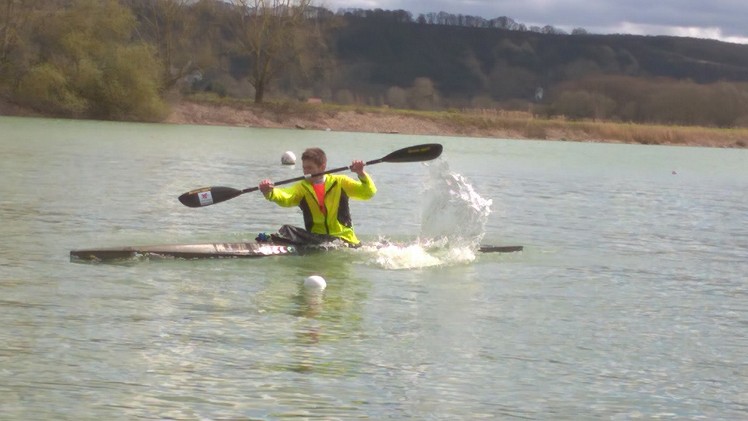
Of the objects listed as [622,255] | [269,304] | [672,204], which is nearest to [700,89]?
[672,204]

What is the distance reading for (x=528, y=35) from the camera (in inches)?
6531

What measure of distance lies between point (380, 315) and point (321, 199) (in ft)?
11.1

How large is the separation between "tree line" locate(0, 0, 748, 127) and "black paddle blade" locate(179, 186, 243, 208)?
44.7 meters

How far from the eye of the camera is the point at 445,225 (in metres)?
17.2

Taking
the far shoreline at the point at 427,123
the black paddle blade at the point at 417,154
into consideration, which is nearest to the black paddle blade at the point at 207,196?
the black paddle blade at the point at 417,154

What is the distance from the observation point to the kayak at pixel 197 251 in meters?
14.0

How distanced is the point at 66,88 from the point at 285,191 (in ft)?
155

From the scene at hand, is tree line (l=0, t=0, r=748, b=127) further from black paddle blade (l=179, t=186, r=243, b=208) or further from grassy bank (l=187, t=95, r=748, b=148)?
black paddle blade (l=179, t=186, r=243, b=208)

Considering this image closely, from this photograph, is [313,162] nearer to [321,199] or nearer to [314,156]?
[314,156]

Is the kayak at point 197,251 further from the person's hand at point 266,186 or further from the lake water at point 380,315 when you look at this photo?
the person's hand at point 266,186

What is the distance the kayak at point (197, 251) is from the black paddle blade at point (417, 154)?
211cm

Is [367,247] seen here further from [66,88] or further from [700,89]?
[700,89]

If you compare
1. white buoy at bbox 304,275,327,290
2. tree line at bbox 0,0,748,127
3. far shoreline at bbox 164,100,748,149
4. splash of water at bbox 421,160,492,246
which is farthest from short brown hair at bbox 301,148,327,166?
far shoreline at bbox 164,100,748,149

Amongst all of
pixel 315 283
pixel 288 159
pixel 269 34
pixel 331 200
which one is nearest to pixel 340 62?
pixel 269 34
